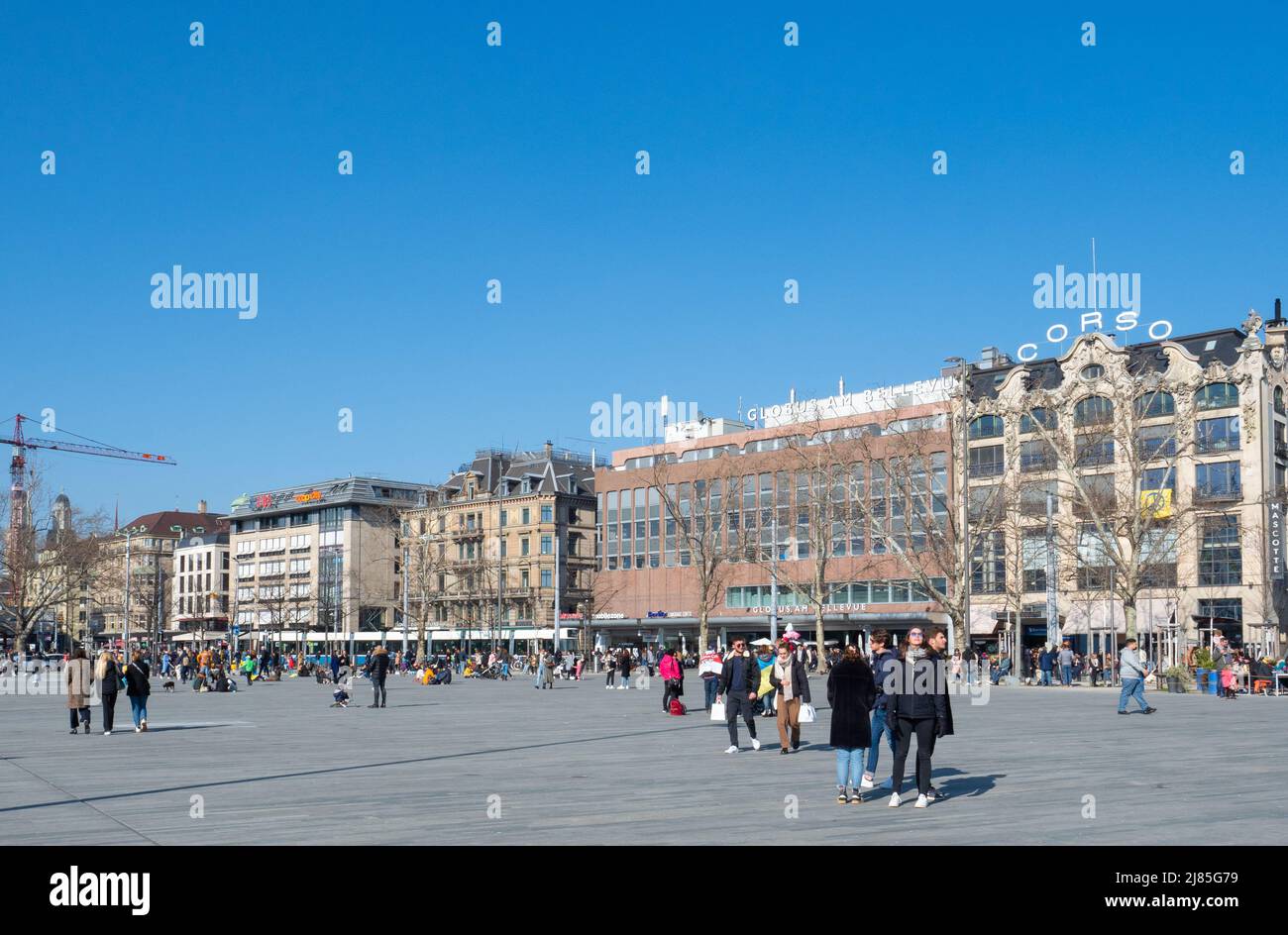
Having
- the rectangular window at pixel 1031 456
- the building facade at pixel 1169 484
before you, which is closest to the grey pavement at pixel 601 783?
the building facade at pixel 1169 484

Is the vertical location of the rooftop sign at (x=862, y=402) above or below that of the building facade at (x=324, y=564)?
above

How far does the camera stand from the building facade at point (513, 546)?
109 metres

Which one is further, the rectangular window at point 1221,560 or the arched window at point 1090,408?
the arched window at point 1090,408

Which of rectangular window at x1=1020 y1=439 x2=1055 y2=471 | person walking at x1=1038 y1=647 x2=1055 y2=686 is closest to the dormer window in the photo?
rectangular window at x1=1020 y1=439 x2=1055 y2=471

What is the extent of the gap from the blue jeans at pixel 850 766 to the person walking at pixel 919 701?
42 cm

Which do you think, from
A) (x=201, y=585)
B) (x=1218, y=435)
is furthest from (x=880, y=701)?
(x=201, y=585)

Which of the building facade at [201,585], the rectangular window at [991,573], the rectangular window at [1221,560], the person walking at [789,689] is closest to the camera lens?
the person walking at [789,689]

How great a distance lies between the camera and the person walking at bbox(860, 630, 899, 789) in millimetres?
13430

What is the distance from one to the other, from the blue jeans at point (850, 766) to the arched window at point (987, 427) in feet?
233

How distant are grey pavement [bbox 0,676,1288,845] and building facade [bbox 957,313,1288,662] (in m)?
37.9

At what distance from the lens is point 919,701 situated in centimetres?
1305

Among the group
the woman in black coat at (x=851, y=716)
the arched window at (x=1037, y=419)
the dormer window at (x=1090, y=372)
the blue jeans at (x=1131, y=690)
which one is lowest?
the blue jeans at (x=1131, y=690)

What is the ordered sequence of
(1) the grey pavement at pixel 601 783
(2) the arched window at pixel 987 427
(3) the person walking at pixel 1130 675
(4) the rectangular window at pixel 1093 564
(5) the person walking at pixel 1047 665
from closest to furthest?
(1) the grey pavement at pixel 601 783
(3) the person walking at pixel 1130 675
(5) the person walking at pixel 1047 665
(4) the rectangular window at pixel 1093 564
(2) the arched window at pixel 987 427

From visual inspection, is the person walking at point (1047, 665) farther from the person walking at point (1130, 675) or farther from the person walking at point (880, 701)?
the person walking at point (880, 701)
